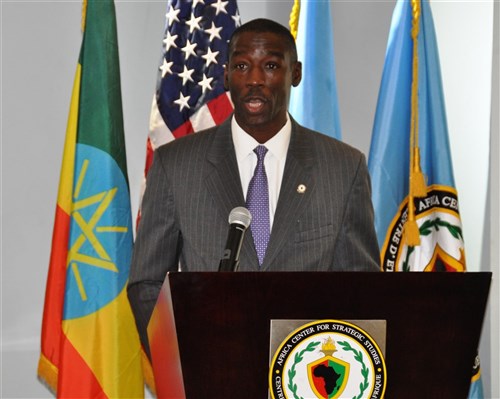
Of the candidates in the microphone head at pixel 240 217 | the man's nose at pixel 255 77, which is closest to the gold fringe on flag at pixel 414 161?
the man's nose at pixel 255 77

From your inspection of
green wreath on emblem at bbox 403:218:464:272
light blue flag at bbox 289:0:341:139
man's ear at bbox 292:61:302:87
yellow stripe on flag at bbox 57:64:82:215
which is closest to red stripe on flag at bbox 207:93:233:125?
light blue flag at bbox 289:0:341:139

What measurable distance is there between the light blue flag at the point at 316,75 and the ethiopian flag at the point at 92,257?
2.41 ft

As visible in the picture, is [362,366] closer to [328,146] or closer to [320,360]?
[320,360]

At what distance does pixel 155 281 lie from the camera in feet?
7.73

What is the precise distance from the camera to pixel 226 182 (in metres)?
2.43

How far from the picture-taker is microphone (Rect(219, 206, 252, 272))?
1721 millimetres

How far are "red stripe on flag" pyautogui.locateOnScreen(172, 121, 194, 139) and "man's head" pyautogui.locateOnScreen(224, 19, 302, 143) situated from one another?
1088 mm

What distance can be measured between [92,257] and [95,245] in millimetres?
46

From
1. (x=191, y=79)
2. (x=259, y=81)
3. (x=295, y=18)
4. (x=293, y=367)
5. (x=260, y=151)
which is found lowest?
(x=293, y=367)

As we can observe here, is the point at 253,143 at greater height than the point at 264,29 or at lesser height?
lesser

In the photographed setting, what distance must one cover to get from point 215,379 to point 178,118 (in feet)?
6.96

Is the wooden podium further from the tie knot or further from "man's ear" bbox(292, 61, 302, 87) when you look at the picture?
"man's ear" bbox(292, 61, 302, 87)

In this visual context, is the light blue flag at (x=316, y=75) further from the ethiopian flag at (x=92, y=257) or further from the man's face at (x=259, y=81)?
the man's face at (x=259, y=81)

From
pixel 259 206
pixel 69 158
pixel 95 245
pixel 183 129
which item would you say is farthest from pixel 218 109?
pixel 259 206
